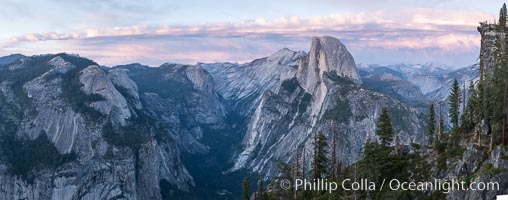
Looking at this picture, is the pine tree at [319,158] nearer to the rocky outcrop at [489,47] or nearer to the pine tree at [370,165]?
the pine tree at [370,165]

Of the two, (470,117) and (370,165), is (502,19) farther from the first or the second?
(370,165)

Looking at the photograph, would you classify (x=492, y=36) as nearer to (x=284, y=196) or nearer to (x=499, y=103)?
(x=499, y=103)

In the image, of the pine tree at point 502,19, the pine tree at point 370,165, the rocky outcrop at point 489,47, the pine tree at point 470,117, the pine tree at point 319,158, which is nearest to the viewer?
the pine tree at point 370,165

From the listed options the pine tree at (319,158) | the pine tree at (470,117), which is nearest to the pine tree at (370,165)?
the pine tree at (470,117)

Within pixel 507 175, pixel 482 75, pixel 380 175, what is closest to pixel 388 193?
pixel 380 175

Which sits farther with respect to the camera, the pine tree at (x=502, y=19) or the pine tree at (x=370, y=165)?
the pine tree at (x=502, y=19)

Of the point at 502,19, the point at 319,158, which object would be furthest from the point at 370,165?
the point at 502,19

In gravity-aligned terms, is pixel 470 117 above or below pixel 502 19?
below

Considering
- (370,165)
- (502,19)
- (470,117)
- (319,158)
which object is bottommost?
(319,158)

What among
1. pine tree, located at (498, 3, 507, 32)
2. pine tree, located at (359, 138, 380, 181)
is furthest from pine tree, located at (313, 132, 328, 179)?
pine tree, located at (498, 3, 507, 32)

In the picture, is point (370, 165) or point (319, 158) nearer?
point (370, 165)

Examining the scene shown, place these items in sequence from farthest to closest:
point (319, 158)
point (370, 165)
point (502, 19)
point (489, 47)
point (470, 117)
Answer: point (319, 158) < point (489, 47) < point (502, 19) < point (470, 117) < point (370, 165)
